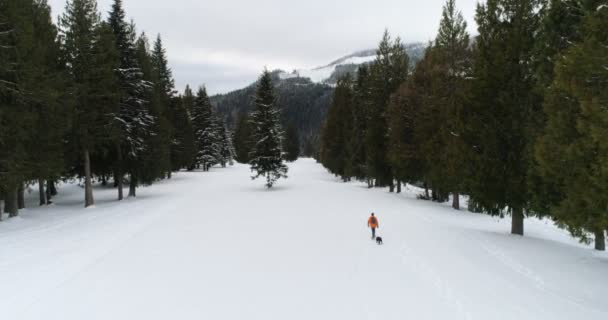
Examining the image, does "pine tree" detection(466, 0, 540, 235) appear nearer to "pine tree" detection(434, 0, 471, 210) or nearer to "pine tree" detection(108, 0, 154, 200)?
"pine tree" detection(434, 0, 471, 210)

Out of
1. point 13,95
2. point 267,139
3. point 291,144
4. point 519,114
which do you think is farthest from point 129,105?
point 291,144

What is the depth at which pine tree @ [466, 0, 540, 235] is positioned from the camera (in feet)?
51.0

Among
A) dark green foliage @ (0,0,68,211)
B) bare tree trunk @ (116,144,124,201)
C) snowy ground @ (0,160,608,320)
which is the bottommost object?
snowy ground @ (0,160,608,320)

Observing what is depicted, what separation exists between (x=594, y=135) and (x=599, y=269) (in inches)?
173

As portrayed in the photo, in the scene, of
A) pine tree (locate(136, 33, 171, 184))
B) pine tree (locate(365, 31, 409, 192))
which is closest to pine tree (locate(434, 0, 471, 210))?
pine tree (locate(365, 31, 409, 192))

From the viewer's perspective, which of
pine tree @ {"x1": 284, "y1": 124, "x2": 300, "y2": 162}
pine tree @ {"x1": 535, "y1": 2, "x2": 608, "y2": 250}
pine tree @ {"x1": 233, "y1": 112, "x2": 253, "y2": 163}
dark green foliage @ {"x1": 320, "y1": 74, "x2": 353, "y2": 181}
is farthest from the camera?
pine tree @ {"x1": 284, "y1": 124, "x2": 300, "y2": 162}

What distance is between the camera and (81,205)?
2655 centimetres

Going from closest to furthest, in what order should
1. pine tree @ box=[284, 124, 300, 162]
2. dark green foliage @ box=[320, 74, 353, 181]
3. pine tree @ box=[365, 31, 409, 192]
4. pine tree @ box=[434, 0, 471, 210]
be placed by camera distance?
pine tree @ box=[434, 0, 471, 210] < pine tree @ box=[365, 31, 409, 192] < dark green foliage @ box=[320, 74, 353, 181] < pine tree @ box=[284, 124, 300, 162]

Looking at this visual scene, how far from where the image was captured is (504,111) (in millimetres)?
16016

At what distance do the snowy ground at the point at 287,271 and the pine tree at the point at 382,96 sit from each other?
51.7ft

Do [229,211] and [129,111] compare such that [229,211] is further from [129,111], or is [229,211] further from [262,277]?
[129,111]

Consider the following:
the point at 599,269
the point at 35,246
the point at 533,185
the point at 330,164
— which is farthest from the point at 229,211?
the point at 330,164

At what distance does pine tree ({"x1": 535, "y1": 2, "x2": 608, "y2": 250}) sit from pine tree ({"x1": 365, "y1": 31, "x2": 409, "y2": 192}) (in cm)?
2199

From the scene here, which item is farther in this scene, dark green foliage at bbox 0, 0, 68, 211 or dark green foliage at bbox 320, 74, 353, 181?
dark green foliage at bbox 320, 74, 353, 181
